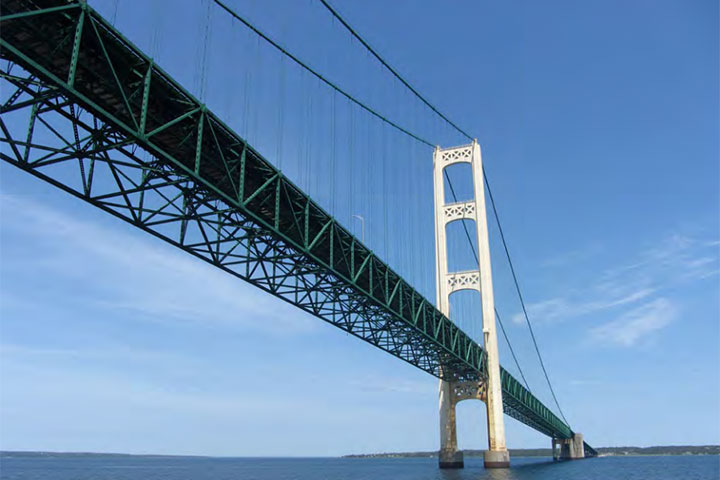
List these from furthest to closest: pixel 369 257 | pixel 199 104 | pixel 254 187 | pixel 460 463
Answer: pixel 460 463 → pixel 369 257 → pixel 254 187 → pixel 199 104

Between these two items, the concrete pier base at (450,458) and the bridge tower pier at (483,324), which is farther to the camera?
the concrete pier base at (450,458)

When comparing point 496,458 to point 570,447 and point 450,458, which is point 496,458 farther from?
point 570,447

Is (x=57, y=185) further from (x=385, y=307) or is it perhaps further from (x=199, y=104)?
(x=385, y=307)

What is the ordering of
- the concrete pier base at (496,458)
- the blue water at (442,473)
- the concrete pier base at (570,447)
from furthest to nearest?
1. the concrete pier base at (570,447)
2. the blue water at (442,473)
3. the concrete pier base at (496,458)

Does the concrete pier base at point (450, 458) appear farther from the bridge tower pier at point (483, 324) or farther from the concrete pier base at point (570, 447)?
the concrete pier base at point (570, 447)

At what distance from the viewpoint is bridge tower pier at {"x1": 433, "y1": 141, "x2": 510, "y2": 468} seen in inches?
1998

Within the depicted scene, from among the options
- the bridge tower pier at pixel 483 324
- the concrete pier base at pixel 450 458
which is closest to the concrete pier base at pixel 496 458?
the bridge tower pier at pixel 483 324

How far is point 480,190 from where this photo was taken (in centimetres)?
5641

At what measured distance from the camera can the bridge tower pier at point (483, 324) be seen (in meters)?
50.8

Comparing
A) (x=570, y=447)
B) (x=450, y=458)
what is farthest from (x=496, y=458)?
(x=570, y=447)

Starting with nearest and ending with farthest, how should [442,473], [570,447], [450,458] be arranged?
[442,473]
[450,458]
[570,447]

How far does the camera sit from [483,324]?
51.7 metres

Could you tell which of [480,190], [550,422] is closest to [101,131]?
[480,190]

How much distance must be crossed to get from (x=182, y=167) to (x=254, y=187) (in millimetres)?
5125
